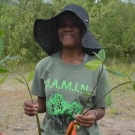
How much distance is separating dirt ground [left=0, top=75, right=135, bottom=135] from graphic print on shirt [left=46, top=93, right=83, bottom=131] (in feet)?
4.78

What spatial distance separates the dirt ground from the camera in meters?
3.23

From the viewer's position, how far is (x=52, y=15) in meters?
7.97

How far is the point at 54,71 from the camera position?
134cm

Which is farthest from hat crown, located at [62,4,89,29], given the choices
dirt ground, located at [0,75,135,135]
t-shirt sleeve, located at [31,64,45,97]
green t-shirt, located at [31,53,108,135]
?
dirt ground, located at [0,75,135,135]

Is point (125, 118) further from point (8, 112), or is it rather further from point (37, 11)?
point (37, 11)

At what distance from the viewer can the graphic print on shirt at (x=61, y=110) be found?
49.6 inches

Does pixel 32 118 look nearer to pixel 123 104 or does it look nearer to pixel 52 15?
pixel 123 104

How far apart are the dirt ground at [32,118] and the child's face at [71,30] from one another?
4.92 feet

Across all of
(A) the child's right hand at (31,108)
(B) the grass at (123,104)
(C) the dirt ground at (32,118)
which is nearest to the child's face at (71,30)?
(A) the child's right hand at (31,108)

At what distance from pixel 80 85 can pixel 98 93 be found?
0.29 feet

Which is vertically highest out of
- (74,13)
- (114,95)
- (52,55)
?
(74,13)

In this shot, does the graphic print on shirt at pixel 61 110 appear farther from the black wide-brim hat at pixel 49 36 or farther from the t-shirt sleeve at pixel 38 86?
the black wide-brim hat at pixel 49 36

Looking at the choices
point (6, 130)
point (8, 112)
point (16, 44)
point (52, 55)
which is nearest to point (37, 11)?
point (16, 44)

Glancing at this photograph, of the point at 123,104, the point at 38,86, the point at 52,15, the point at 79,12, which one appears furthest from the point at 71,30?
the point at 52,15
